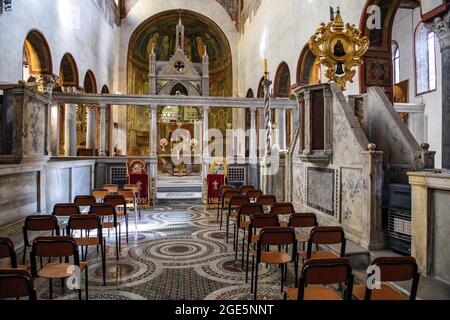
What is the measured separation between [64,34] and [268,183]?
10.4 metres

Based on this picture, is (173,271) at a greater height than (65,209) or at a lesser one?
lesser

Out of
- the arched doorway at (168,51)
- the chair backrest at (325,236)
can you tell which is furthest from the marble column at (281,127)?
the arched doorway at (168,51)

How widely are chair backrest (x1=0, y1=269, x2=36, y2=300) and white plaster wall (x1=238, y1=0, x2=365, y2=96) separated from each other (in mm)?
9499

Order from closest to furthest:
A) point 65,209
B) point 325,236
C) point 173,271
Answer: point 325,236
point 173,271
point 65,209

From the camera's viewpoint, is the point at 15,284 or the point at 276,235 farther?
the point at 276,235

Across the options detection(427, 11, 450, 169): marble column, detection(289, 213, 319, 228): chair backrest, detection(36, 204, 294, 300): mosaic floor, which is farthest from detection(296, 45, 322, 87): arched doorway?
detection(289, 213, 319, 228): chair backrest

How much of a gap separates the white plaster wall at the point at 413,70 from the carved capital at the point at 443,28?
18.4 ft

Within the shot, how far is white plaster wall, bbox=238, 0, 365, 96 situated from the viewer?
35.0 feet

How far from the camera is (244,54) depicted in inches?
868

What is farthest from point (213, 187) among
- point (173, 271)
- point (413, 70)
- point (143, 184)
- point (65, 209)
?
point (413, 70)

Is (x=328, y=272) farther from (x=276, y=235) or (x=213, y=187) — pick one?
(x=213, y=187)

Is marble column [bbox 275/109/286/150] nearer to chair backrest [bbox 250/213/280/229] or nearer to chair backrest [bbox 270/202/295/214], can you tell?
chair backrest [bbox 270/202/295/214]

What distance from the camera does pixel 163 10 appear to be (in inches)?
909

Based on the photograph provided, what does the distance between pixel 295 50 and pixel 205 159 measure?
6086 millimetres
